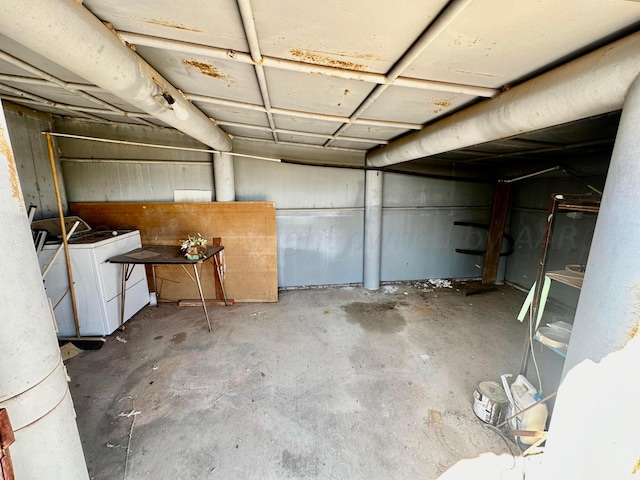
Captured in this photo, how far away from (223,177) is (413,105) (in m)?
2.66

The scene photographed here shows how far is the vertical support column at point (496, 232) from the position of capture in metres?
4.39

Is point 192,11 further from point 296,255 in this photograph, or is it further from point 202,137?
point 296,255

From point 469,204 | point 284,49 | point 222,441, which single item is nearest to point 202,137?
point 284,49

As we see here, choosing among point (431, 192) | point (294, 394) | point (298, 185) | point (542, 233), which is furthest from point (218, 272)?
point (542, 233)

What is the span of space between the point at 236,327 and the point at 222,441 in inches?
57.1

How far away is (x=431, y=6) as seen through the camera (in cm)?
98

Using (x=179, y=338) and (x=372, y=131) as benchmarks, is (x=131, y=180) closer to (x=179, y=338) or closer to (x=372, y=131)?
(x=179, y=338)

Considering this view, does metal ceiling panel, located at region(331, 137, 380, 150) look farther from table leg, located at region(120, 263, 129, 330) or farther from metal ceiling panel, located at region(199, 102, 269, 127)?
table leg, located at region(120, 263, 129, 330)

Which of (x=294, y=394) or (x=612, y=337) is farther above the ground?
(x=612, y=337)

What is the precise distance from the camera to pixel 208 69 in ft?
5.46

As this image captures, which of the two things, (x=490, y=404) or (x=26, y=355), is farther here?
(x=490, y=404)

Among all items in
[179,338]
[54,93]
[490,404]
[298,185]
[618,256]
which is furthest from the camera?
[298,185]

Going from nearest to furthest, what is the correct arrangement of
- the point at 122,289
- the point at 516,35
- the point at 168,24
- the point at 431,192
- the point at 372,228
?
the point at 516,35
the point at 168,24
the point at 122,289
the point at 372,228
the point at 431,192

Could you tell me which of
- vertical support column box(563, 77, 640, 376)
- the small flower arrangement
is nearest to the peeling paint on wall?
vertical support column box(563, 77, 640, 376)
